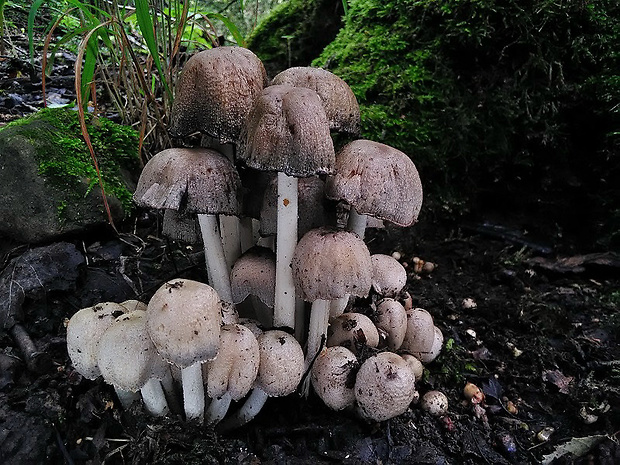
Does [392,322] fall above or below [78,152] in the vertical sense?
below

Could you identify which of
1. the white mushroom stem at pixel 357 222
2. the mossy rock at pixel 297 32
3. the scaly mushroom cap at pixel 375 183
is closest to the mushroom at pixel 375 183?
the scaly mushroom cap at pixel 375 183

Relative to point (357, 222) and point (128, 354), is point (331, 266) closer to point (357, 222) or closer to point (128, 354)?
point (357, 222)

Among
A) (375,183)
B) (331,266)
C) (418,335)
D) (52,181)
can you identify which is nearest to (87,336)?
(331,266)

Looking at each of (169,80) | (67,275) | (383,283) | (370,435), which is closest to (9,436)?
(67,275)

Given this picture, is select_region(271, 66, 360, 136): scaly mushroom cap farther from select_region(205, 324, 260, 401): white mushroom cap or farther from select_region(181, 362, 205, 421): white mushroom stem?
select_region(181, 362, 205, 421): white mushroom stem

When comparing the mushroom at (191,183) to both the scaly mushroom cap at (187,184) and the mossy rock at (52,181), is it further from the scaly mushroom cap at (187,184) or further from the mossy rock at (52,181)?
the mossy rock at (52,181)

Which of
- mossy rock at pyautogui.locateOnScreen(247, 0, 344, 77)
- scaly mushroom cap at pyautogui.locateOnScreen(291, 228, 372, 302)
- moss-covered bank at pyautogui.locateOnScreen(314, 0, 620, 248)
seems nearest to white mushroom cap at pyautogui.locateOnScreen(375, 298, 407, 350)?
scaly mushroom cap at pyautogui.locateOnScreen(291, 228, 372, 302)
